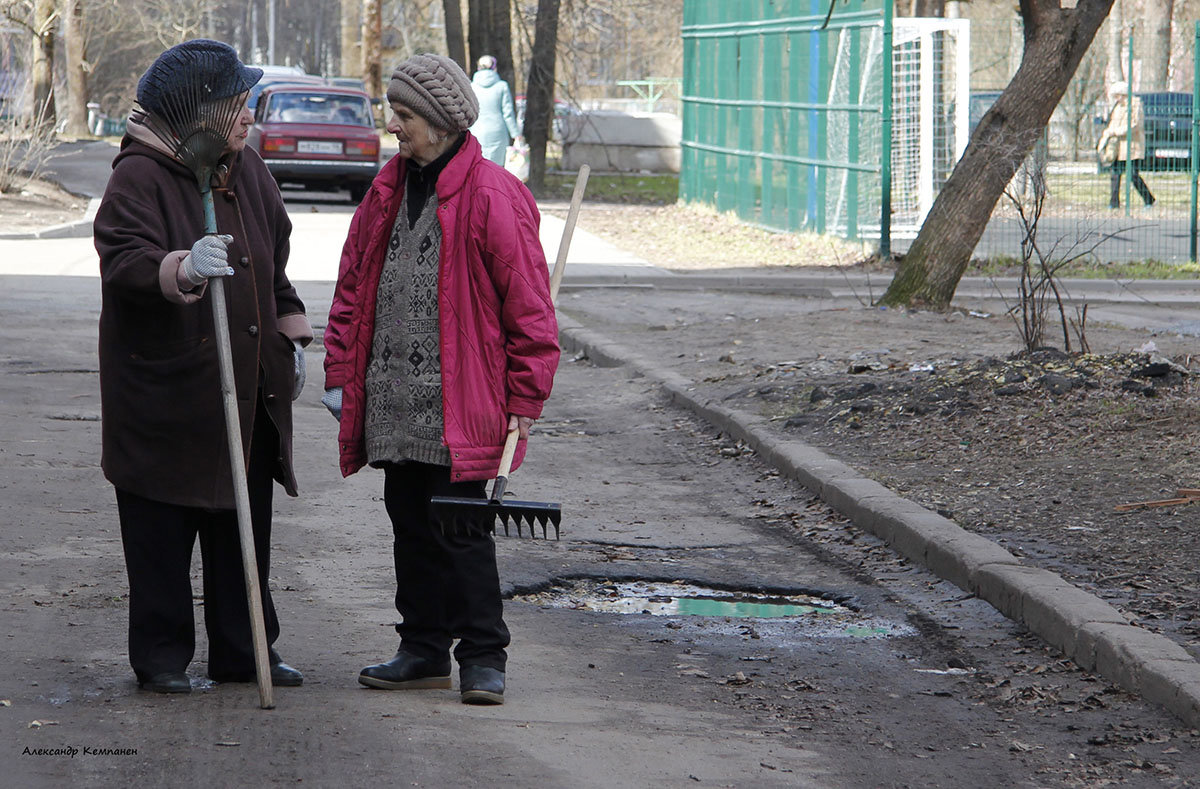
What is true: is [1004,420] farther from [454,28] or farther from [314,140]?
[454,28]

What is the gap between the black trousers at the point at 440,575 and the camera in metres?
4.11

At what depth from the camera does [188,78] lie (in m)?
3.93

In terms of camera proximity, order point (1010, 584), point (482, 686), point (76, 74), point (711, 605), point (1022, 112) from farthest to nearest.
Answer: point (76, 74) → point (1022, 112) → point (711, 605) → point (1010, 584) → point (482, 686)

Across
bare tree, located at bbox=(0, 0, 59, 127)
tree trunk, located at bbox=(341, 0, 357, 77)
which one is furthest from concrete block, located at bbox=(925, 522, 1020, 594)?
tree trunk, located at bbox=(341, 0, 357, 77)

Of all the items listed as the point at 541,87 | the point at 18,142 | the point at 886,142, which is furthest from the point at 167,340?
the point at 541,87

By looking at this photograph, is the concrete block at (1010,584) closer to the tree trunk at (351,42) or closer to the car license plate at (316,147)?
the car license plate at (316,147)

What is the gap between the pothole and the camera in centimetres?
530

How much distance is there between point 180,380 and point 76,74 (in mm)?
47623

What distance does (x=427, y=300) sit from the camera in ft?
13.2

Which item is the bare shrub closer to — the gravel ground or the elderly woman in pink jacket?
the gravel ground

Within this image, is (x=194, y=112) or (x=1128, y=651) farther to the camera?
(x=1128, y=651)

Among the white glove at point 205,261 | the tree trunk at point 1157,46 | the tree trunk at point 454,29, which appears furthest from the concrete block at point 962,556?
the tree trunk at point 454,29

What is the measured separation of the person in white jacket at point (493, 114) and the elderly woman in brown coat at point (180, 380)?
13.8 metres

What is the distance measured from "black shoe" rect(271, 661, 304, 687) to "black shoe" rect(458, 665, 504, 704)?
1.48 ft
